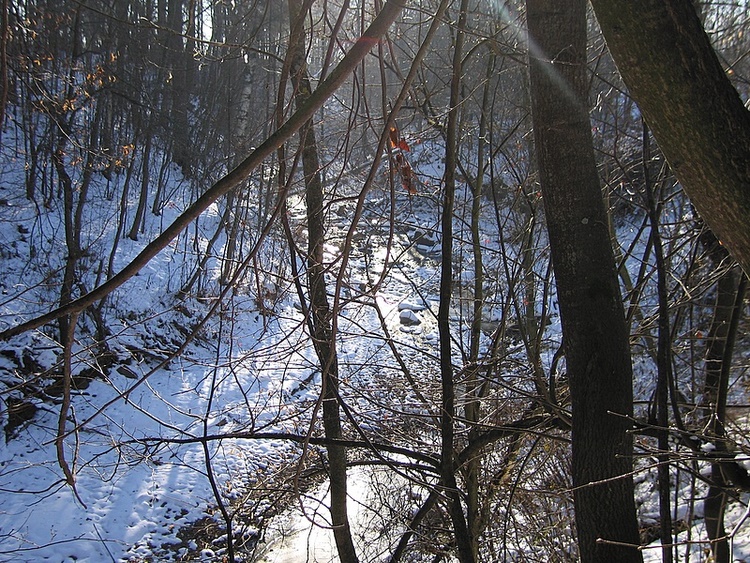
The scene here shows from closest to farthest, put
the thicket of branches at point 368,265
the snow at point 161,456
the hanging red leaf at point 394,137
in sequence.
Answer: the hanging red leaf at point 394,137, the thicket of branches at point 368,265, the snow at point 161,456

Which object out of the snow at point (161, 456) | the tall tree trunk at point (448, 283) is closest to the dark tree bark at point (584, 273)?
the tall tree trunk at point (448, 283)

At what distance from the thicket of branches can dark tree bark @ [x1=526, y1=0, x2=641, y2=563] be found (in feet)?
0.94

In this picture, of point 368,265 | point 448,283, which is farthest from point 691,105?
point 368,265

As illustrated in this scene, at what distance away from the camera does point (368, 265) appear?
4031 mm

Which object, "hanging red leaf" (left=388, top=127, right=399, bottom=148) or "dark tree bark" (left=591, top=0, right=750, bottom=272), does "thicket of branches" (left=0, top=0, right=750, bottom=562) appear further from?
"dark tree bark" (left=591, top=0, right=750, bottom=272)

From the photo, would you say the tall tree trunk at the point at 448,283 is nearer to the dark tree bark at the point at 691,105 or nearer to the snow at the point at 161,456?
the snow at the point at 161,456

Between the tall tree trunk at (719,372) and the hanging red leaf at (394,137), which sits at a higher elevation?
the hanging red leaf at (394,137)

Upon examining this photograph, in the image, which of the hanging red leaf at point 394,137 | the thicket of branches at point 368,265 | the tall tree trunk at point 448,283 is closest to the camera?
the hanging red leaf at point 394,137

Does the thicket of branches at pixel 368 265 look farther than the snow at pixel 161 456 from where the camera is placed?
No

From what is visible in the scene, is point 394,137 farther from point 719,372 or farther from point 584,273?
point 719,372

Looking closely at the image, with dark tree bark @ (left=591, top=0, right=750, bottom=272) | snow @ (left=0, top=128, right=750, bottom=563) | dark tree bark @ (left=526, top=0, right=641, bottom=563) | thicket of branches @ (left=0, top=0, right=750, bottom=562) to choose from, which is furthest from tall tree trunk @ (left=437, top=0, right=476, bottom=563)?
dark tree bark @ (left=591, top=0, right=750, bottom=272)

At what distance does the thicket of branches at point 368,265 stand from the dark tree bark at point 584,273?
→ 0.29 metres

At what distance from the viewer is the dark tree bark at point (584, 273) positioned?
226 cm

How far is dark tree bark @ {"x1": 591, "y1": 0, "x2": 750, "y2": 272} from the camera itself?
3.81 ft
